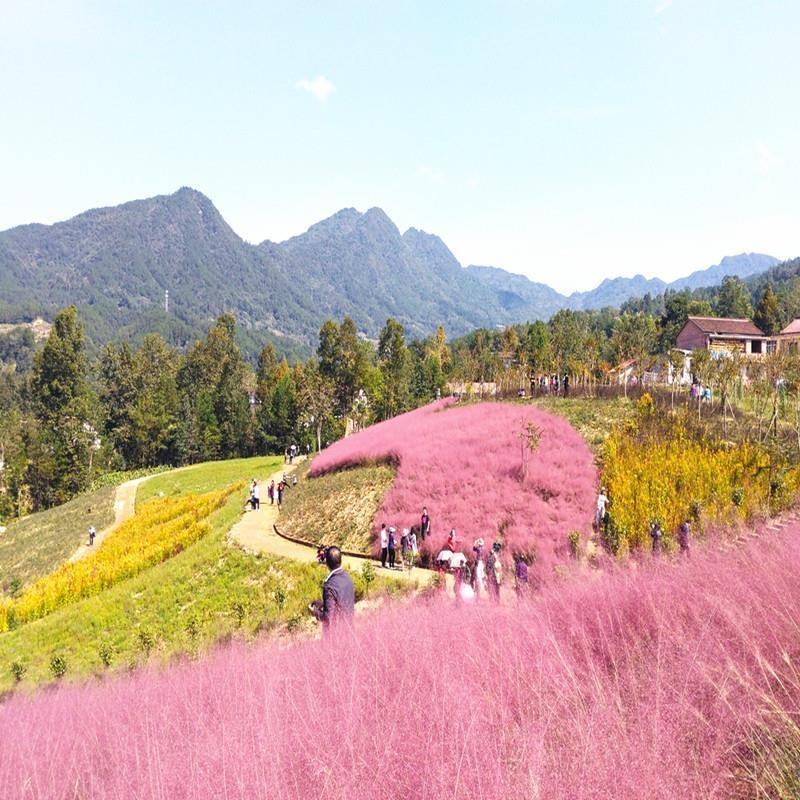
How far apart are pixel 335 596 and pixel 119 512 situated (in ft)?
133

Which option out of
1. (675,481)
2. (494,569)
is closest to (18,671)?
(494,569)

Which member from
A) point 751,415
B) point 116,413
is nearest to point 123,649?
point 751,415

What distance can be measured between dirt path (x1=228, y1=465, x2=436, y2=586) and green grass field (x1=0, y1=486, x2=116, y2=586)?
12417 millimetres

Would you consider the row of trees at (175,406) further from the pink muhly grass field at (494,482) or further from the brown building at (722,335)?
the brown building at (722,335)

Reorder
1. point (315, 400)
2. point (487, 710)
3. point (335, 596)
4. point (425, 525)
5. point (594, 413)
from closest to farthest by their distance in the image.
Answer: point (487, 710) → point (335, 596) → point (425, 525) → point (594, 413) → point (315, 400)

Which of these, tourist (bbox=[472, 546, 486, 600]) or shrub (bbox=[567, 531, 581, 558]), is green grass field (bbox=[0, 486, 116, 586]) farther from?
shrub (bbox=[567, 531, 581, 558])

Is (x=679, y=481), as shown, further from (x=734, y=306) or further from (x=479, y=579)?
(x=734, y=306)

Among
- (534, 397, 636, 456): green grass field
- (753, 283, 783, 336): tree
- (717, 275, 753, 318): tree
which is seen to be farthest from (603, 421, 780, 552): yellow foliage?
(717, 275, 753, 318): tree

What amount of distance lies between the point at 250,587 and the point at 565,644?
48.3 feet

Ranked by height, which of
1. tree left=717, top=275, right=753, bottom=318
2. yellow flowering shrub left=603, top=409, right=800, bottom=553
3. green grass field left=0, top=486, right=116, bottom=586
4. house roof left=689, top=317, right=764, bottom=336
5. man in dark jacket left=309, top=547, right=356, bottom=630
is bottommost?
green grass field left=0, top=486, right=116, bottom=586

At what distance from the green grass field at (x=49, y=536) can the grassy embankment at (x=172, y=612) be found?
13.6m

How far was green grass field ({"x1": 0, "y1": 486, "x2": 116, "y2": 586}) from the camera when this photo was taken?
31.6 m

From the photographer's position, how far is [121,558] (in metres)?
24.6

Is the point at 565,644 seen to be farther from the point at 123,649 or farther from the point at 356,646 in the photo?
the point at 123,649
